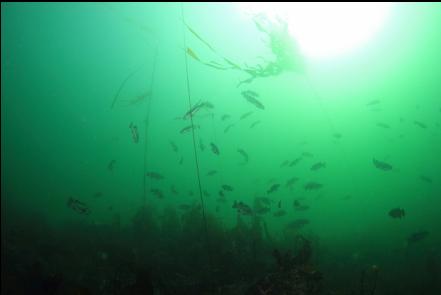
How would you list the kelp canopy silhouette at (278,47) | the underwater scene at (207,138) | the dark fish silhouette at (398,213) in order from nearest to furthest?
the dark fish silhouette at (398,213) < the underwater scene at (207,138) < the kelp canopy silhouette at (278,47)

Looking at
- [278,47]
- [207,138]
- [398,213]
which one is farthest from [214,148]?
[207,138]

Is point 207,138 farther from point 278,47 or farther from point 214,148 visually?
point 214,148

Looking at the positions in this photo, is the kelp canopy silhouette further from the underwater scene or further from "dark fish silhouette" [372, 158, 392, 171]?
"dark fish silhouette" [372, 158, 392, 171]

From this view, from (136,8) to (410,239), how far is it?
19.7 metres

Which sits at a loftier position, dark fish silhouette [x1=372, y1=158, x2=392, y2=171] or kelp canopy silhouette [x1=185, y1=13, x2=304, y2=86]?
kelp canopy silhouette [x1=185, y1=13, x2=304, y2=86]

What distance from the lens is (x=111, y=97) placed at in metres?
39.7

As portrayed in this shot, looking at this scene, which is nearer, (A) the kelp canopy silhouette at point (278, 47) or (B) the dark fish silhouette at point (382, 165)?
(B) the dark fish silhouette at point (382, 165)

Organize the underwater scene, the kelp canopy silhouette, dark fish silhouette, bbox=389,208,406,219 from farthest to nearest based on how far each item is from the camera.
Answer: the kelp canopy silhouette, the underwater scene, dark fish silhouette, bbox=389,208,406,219

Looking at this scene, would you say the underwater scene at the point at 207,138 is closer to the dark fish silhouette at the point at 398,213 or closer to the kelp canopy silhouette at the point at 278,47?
the kelp canopy silhouette at the point at 278,47

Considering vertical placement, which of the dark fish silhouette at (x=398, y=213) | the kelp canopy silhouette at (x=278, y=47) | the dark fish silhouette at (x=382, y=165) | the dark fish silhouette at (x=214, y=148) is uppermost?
the kelp canopy silhouette at (x=278, y=47)

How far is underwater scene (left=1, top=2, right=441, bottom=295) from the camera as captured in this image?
8.50 metres

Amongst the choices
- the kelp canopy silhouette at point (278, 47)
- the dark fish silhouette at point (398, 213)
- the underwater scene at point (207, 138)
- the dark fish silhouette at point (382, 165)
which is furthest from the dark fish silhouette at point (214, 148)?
the dark fish silhouette at point (398, 213)

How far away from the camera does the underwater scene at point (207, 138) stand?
850 centimetres

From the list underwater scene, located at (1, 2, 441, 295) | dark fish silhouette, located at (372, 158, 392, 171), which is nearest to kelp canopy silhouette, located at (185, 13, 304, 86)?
underwater scene, located at (1, 2, 441, 295)
